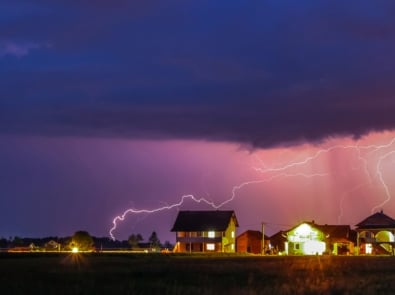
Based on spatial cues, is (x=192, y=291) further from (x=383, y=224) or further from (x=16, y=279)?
(x=383, y=224)

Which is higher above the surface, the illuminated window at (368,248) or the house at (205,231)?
the house at (205,231)

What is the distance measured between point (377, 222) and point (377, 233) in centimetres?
187

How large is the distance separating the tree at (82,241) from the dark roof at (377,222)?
45.0 m

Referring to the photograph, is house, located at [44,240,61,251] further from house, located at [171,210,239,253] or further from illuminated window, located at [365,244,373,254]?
illuminated window, located at [365,244,373,254]

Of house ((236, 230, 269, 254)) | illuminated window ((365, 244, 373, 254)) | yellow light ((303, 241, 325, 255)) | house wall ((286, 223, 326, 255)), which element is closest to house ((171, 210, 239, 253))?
house ((236, 230, 269, 254))

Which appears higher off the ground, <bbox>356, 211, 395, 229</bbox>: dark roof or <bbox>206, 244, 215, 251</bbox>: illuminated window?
<bbox>356, 211, 395, 229</bbox>: dark roof

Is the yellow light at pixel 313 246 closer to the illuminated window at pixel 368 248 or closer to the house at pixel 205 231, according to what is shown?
the illuminated window at pixel 368 248

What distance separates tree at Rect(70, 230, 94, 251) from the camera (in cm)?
13193

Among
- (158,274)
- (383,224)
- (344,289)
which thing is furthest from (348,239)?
(344,289)

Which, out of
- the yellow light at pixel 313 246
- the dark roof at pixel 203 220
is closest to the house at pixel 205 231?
the dark roof at pixel 203 220

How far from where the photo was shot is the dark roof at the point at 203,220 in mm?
145500

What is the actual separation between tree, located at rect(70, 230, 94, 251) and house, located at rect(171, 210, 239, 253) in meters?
17.0

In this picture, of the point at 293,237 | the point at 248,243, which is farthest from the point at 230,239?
the point at 293,237

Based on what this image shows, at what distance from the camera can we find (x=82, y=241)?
135000 millimetres
